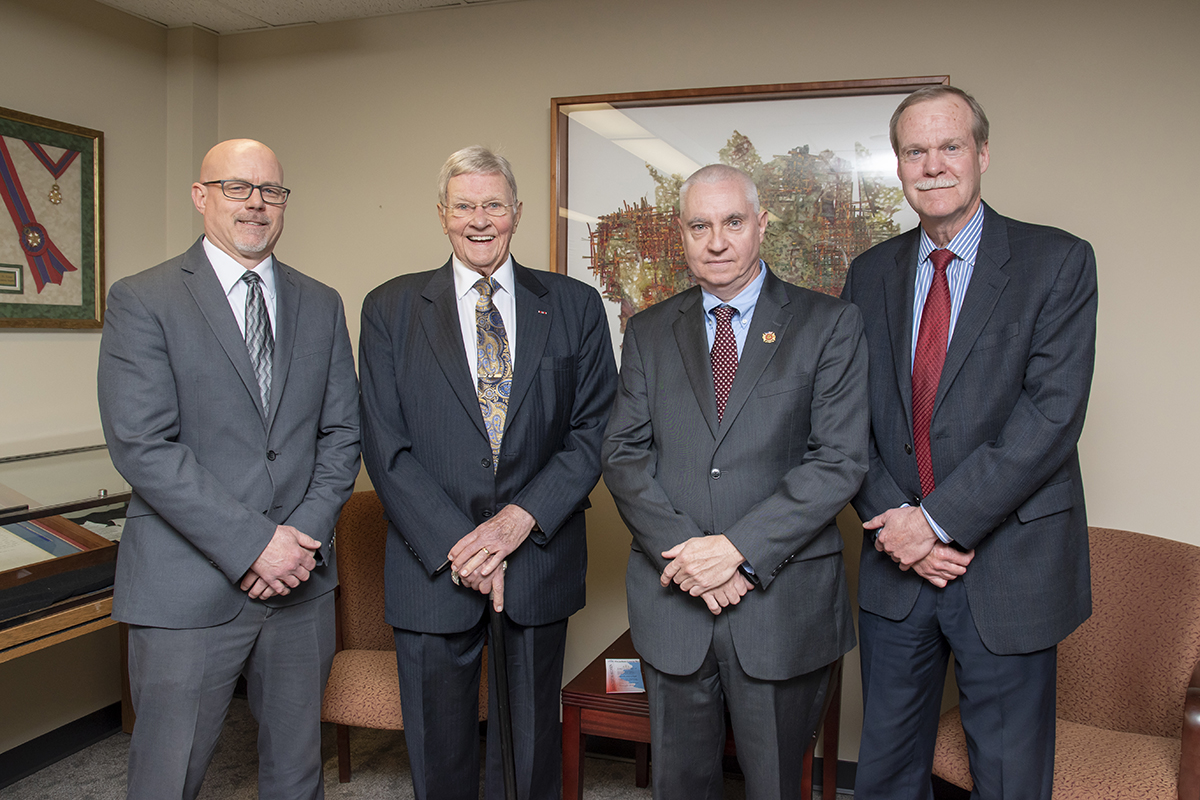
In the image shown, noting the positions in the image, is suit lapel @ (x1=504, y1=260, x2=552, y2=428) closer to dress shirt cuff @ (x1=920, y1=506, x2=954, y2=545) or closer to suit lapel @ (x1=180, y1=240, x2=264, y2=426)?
suit lapel @ (x1=180, y1=240, x2=264, y2=426)

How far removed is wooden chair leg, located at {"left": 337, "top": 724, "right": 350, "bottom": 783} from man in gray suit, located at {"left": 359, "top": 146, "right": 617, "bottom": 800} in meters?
0.84

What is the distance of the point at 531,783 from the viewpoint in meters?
2.30

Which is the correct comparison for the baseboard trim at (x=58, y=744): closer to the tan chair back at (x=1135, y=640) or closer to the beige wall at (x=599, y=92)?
the beige wall at (x=599, y=92)

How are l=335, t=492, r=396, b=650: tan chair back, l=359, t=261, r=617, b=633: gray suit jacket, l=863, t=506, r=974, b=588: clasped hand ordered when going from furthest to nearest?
1. l=335, t=492, r=396, b=650: tan chair back
2. l=359, t=261, r=617, b=633: gray suit jacket
3. l=863, t=506, r=974, b=588: clasped hand

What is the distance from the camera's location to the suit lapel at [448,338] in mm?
2217

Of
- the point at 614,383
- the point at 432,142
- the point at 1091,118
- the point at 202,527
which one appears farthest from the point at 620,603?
the point at 1091,118

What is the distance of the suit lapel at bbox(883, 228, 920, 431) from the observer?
2.06 meters

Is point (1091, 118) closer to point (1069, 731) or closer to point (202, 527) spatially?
point (1069, 731)

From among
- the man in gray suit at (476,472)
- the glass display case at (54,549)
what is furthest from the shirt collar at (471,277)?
the glass display case at (54,549)

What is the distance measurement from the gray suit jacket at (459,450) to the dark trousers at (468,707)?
0.26 feet

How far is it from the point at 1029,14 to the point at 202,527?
9.56 feet

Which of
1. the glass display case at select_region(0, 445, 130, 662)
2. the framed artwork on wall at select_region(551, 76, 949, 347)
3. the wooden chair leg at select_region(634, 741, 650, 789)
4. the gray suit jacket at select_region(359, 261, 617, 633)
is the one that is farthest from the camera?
the wooden chair leg at select_region(634, 741, 650, 789)

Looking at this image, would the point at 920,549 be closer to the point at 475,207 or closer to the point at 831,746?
the point at 831,746

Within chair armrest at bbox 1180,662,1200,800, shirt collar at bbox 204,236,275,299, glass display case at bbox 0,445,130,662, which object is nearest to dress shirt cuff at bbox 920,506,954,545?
chair armrest at bbox 1180,662,1200,800
